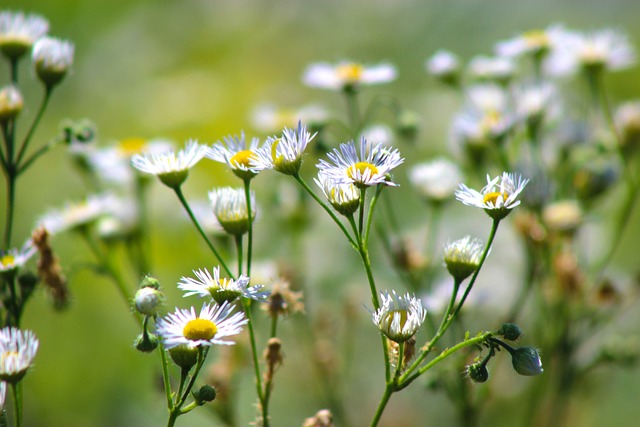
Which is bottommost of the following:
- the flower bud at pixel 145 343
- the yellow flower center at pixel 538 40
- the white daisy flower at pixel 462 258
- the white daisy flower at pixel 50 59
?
the flower bud at pixel 145 343

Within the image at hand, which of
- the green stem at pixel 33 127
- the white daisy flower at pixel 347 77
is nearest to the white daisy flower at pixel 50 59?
the green stem at pixel 33 127

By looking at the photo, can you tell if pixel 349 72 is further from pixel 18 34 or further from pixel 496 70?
pixel 18 34


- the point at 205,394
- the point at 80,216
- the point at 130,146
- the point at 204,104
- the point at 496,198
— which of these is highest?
the point at 204,104

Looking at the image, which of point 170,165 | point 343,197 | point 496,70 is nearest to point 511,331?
point 343,197

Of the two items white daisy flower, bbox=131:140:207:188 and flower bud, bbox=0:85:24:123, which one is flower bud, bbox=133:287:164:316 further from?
flower bud, bbox=0:85:24:123

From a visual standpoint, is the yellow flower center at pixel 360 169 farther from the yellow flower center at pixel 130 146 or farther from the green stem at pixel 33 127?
the yellow flower center at pixel 130 146

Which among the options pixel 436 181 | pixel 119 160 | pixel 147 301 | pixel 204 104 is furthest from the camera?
pixel 204 104
